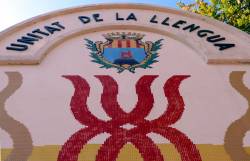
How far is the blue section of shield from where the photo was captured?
39.1ft

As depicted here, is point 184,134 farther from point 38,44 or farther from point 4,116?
point 38,44

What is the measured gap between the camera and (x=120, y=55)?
1211cm

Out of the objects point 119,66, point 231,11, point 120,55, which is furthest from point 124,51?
point 231,11

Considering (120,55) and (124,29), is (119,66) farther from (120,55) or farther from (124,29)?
(124,29)

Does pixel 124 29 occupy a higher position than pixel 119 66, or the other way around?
pixel 124 29

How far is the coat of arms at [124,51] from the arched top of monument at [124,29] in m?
0.41

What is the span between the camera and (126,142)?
9.57 meters

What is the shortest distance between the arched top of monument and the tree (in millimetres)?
6828

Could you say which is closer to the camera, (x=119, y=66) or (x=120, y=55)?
(x=119, y=66)

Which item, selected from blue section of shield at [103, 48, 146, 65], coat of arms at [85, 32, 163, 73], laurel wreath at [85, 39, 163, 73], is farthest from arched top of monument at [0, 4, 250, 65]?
blue section of shield at [103, 48, 146, 65]

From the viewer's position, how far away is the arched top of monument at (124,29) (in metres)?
12.0

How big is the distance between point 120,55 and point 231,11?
9.55m

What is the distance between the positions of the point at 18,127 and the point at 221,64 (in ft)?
15.7

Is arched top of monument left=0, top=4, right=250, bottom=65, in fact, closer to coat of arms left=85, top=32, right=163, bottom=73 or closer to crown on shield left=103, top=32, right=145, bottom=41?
crown on shield left=103, top=32, right=145, bottom=41
